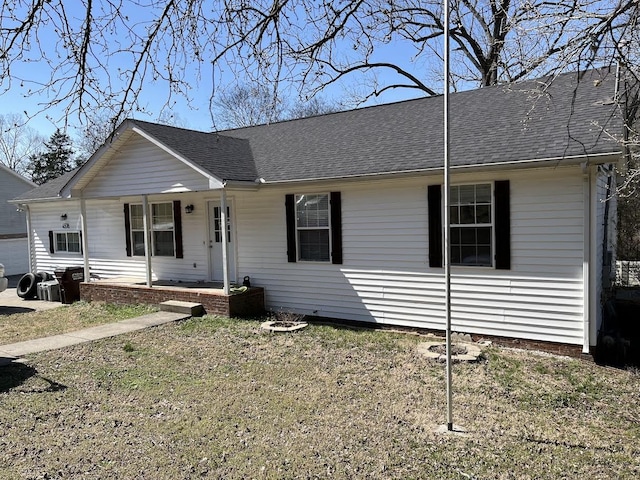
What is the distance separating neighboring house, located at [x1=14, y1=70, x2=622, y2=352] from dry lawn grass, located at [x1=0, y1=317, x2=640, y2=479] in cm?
123

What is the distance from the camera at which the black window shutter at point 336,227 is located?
970 centimetres

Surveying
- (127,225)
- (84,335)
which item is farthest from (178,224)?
(84,335)

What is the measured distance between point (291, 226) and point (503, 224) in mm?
4241

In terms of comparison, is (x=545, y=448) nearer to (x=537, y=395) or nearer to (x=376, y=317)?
(x=537, y=395)

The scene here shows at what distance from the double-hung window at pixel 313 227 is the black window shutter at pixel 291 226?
78 millimetres

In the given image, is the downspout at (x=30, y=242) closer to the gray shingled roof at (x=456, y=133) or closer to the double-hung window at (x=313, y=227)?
the gray shingled roof at (x=456, y=133)

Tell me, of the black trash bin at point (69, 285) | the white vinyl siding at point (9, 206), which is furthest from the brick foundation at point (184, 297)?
the white vinyl siding at point (9, 206)

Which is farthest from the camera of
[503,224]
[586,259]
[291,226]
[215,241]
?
[215,241]

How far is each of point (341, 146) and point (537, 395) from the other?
6.42 meters

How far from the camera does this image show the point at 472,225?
827 cm

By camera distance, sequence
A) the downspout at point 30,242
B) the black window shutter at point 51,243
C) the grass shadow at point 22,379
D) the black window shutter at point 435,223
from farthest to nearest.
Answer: the downspout at point 30,242 → the black window shutter at point 51,243 → the black window shutter at point 435,223 → the grass shadow at point 22,379

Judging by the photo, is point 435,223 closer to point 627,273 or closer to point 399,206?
point 399,206

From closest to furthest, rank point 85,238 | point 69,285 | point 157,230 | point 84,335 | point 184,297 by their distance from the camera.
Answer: point 84,335, point 184,297, point 85,238, point 157,230, point 69,285

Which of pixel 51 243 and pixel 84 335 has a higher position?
pixel 51 243
